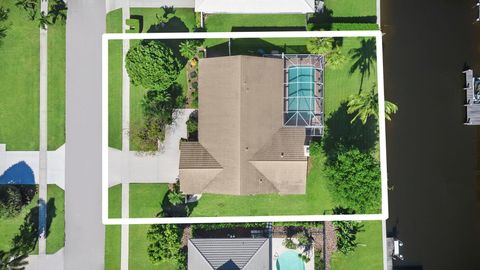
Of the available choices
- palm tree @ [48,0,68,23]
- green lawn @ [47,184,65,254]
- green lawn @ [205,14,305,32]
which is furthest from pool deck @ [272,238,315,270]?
palm tree @ [48,0,68,23]

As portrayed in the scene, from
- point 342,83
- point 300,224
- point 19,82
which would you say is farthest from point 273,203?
point 19,82

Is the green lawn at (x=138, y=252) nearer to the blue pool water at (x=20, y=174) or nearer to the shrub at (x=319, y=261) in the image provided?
the blue pool water at (x=20, y=174)

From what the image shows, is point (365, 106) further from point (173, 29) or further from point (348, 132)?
point (173, 29)

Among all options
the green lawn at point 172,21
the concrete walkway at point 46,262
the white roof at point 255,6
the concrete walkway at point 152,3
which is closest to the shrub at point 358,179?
the white roof at point 255,6

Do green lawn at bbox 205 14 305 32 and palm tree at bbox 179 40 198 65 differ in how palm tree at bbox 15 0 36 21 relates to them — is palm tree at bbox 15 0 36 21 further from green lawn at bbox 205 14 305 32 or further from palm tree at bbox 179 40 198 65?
green lawn at bbox 205 14 305 32

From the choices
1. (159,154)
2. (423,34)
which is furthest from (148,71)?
(423,34)

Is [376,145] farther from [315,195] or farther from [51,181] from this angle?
[51,181]
